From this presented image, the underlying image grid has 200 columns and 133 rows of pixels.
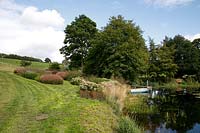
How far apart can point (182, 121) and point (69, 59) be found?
143 ft

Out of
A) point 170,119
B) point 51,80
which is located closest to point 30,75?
point 51,80

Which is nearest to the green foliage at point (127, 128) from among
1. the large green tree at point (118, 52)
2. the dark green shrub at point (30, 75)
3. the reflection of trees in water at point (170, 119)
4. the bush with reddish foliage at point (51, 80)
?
the reflection of trees in water at point (170, 119)

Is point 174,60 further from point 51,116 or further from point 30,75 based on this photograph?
point 51,116

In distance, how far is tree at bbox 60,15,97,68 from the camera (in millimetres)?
56375

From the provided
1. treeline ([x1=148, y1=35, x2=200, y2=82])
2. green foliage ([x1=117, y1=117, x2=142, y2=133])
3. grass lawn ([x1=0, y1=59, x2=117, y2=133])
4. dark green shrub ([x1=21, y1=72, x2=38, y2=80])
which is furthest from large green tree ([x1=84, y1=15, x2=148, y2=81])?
green foliage ([x1=117, y1=117, x2=142, y2=133])

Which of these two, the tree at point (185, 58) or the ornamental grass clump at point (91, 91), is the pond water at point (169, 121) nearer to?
the ornamental grass clump at point (91, 91)

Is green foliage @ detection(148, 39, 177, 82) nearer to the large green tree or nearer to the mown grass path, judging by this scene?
the large green tree

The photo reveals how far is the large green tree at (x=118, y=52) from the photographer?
32469 mm

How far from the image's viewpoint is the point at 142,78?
174 feet

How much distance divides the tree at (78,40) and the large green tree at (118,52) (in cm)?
1981

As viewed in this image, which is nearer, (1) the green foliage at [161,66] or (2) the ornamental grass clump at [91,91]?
(2) the ornamental grass clump at [91,91]

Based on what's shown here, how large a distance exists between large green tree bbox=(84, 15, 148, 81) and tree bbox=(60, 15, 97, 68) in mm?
19812

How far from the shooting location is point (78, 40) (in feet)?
187

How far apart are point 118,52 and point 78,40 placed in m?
25.8
